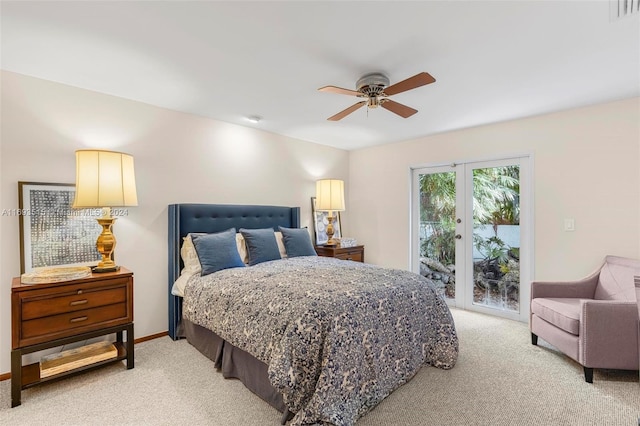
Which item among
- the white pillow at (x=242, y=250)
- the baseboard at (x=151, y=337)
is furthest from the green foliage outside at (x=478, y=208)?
the baseboard at (x=151, y=337)

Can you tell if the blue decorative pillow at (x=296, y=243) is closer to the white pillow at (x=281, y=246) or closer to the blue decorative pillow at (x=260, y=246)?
the white pillow at (x=281, y=246)

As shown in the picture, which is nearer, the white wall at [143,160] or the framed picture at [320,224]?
the white wall at [143,160]

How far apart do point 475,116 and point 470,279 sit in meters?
2.09

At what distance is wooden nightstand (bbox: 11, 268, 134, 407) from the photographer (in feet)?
6.75

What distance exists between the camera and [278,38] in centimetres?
200

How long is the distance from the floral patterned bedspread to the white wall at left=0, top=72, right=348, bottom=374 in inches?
29.5

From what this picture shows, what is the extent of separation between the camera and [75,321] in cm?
229

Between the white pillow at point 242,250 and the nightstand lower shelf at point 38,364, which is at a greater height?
the white pillow at point 242,250

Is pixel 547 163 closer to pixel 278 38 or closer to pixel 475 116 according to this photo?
pixel 475 116

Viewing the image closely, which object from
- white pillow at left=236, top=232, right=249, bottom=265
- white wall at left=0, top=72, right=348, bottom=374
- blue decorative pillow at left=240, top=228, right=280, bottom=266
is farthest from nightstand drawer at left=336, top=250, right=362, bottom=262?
white pillow at left=236, top=232, right=249, bottom=265

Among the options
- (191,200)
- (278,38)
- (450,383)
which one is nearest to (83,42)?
(278,38)

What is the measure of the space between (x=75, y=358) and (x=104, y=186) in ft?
4.47

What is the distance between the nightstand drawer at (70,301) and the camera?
2.11 m

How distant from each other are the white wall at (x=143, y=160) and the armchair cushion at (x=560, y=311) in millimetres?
3160
